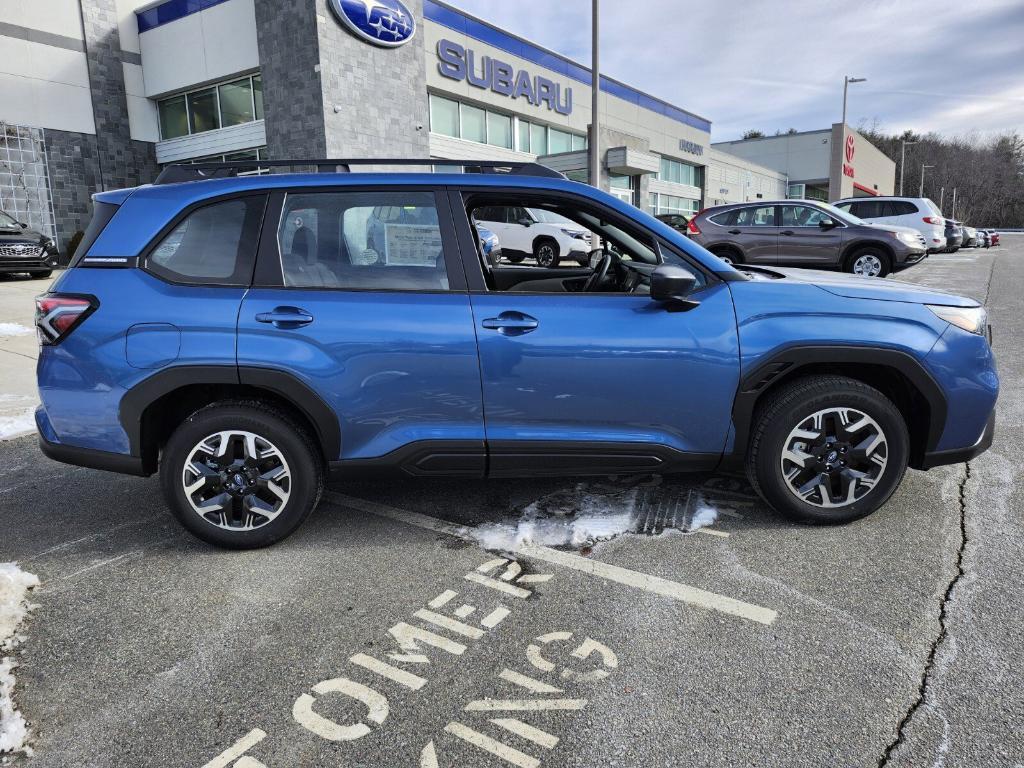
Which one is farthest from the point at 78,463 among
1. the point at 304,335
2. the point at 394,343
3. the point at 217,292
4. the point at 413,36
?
the point at 413,36

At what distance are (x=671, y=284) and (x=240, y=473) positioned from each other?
2.14 meters

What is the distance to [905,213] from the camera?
1902 cm

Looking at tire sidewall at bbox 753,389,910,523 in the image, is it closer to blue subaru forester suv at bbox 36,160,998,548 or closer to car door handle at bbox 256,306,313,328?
blue subaru forester suv at bbox 36,160,998,548

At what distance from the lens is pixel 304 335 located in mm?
3105

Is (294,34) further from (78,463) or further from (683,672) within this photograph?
(683,672)

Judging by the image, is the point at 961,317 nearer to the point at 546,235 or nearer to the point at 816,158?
the point at 546,235

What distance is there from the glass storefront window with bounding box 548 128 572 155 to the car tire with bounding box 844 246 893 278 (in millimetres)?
17963

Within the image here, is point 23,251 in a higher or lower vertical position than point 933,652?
higher

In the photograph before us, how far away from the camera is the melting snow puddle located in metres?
3.35

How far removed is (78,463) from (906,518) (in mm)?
4073

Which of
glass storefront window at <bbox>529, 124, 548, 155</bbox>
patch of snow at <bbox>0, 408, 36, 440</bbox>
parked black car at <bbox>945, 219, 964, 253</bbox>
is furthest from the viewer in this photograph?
glass storefront window at <bbox>529, 124, 548, 155</bbox>

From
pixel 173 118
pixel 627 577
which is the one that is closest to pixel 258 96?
pixel 173 118

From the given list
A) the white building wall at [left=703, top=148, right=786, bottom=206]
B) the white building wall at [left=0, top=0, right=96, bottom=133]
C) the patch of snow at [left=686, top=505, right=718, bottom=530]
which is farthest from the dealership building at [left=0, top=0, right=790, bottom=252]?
the white building wall at [left=703, top=148, right=786, bottom=206]

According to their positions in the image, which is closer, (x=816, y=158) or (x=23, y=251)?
(x=23, y=251)
